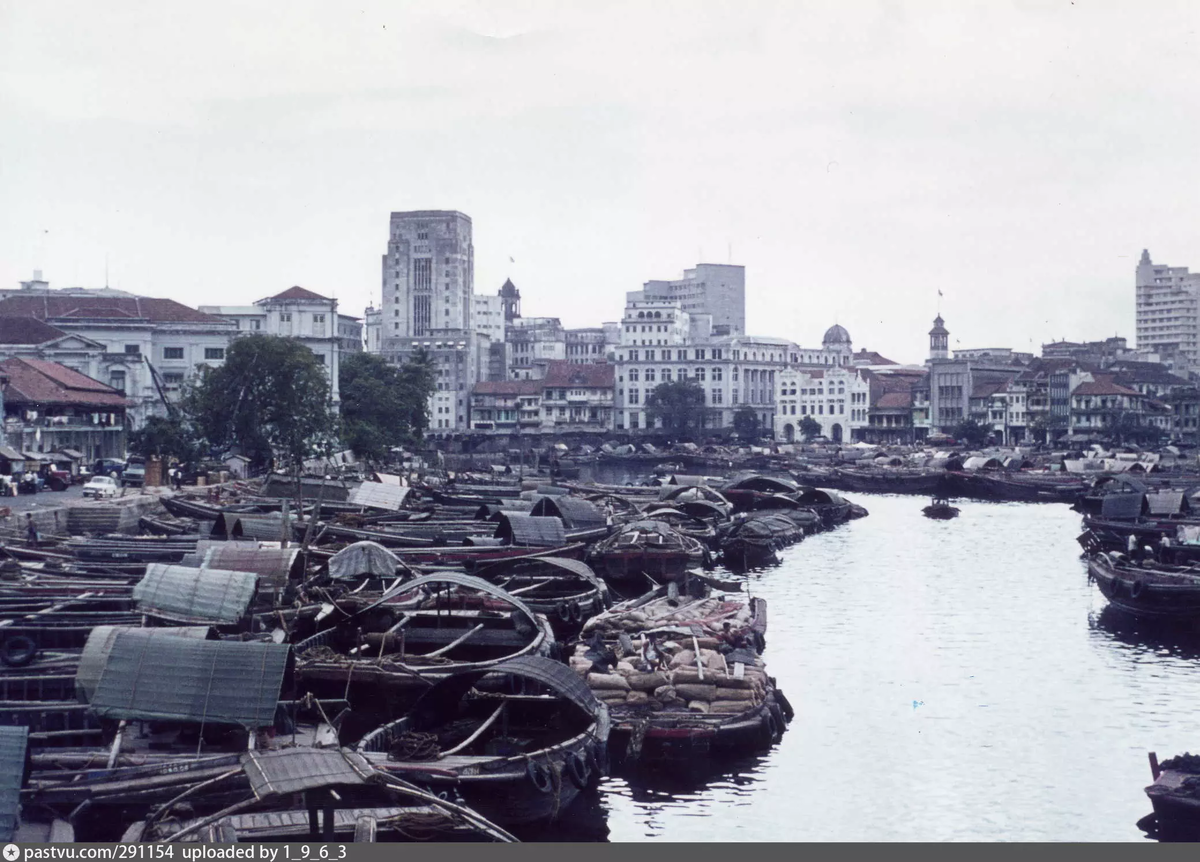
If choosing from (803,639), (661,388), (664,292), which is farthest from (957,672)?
(664,292)

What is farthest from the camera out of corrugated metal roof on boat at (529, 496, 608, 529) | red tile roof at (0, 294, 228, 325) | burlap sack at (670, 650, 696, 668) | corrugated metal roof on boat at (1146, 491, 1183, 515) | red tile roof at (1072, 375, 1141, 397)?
red tile roof at (1072, 375, 1141, 397)

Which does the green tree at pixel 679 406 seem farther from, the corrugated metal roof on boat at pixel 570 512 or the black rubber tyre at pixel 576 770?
the black rubber tyre at pixel 576 770

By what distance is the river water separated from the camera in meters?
20.7

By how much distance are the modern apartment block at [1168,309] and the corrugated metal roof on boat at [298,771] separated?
17041 centimetres

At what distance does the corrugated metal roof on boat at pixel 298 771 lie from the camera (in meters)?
13.4

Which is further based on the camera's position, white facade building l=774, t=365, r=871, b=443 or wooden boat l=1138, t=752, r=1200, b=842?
white facade building l=774, t=365, r=871, b=443

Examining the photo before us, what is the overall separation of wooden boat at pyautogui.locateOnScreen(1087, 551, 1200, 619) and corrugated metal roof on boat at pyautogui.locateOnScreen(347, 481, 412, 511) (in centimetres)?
2417

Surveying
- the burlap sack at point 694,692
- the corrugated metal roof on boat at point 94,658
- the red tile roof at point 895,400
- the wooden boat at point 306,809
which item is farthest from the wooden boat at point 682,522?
the red tile roof at point 895,400

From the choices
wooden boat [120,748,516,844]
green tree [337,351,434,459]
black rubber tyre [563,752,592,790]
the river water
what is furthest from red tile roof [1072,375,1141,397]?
wooden boat [120,748,516,844]

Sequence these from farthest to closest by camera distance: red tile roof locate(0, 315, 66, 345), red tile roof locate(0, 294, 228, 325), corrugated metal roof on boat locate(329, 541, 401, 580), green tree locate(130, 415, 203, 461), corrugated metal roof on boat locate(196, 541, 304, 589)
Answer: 1. red tile roof locate(0, 294, 228, 325)
2. red tile roof locate(0, 315, 66, 345)
3. green tree locate(130, 415, 203, 461)
4. corrugated metal roof on boat locate(329, 541, 401, 580)
5. corrugated metal roof on boat locate(196, 541, 304, 589)

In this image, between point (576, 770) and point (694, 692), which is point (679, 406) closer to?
point (694, 692)

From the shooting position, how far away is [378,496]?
1984 inches

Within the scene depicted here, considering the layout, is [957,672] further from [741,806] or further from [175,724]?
[175,724]

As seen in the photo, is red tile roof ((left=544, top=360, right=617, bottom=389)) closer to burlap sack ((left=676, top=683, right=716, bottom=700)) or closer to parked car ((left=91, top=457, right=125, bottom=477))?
parked car ((left=91, top=457, right=125, bottom=477))
